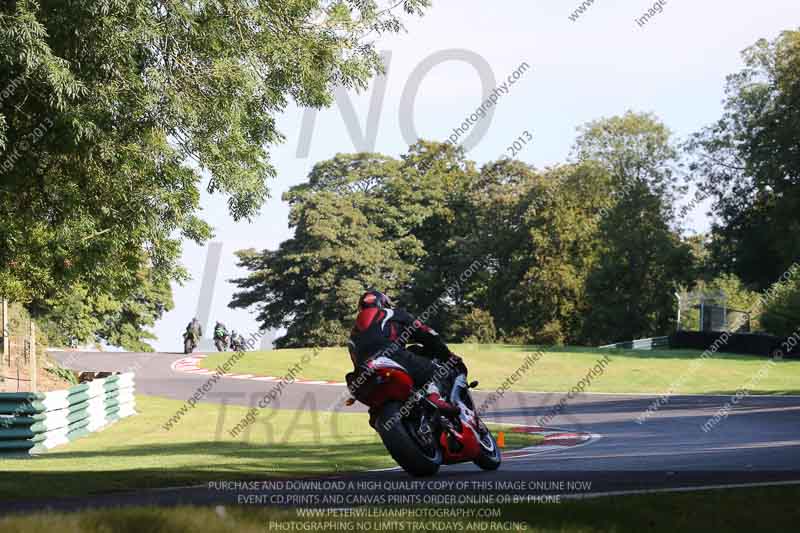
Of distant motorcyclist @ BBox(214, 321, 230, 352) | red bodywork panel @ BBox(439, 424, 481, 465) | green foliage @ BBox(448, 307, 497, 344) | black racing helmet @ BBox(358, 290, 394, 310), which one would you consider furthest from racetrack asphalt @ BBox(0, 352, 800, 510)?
green foliage @ BBox(448, 307, 497, 344)

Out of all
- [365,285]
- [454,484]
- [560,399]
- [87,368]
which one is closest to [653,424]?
[560,399]

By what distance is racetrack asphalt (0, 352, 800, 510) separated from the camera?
9.60 metres

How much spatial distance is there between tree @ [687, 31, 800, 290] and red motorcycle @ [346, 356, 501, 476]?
45.9 metres

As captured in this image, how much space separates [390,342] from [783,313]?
43968 millimetres

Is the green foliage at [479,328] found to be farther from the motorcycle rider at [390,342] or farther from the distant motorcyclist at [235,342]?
the motorcycle rider at [390,342]

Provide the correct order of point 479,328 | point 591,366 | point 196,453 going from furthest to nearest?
point 479,328 → point 591,366 → point 196,453

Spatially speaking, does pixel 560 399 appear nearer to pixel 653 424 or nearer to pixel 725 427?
pixel 653 424

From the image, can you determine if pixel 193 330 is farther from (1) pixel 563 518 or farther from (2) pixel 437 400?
(1) pixel 563 518

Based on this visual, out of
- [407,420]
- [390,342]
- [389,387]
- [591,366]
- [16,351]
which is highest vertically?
[390,342]

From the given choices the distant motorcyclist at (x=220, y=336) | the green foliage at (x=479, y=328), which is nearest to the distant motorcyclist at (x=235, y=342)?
the distant motorcyclist at (x=220, y=336)

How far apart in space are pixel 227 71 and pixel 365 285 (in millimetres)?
52429

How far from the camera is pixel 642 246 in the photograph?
6831 cm

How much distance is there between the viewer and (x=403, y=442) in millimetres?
10359

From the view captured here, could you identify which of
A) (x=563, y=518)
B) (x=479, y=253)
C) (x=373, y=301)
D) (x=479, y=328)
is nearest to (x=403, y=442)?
(x=373, y=301)
